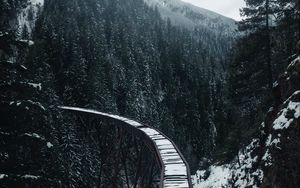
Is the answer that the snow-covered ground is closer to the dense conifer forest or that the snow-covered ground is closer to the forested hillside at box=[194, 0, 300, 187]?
the forested hillside at box=[194, 0, 300, 187]

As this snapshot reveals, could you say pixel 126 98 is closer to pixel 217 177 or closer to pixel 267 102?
pixel 217 177

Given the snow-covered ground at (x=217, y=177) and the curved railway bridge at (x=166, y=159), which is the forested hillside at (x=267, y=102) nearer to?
the snow-covered ground at (x=217, y=177)

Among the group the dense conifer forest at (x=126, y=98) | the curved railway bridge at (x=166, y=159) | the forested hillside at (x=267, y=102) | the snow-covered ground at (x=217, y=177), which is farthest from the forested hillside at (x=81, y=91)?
the snow-covered ground at (x=217, y=177)

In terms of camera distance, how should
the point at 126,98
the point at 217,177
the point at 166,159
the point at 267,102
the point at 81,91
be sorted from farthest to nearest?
the point at 126,98 → the point at 81,91 → the point at 217,177 → the point at 267,102 → the point at 166,159

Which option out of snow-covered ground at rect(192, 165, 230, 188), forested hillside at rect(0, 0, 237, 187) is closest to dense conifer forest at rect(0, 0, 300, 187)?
forested hillside at rect(0, 0, 237, 187)

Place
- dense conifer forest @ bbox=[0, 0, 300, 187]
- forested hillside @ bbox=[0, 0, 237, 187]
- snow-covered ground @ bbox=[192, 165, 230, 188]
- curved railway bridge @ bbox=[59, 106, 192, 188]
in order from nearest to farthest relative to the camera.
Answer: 1. forested hillside @ bbox=[0, 0, 237, 187]
2. dense conifer forest @ bbox=[0, 0, 300, 187]
3. curved railway bridge @ bbox=[59, 106, 192, 188]
4. snow-covered ground @ bbox=[192, 165, 230, 188]

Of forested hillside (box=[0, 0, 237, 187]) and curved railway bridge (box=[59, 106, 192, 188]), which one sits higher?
forested hillside (box=[0, 0, 237, 187])

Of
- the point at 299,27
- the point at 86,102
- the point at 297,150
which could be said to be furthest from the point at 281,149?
the point at 86,102

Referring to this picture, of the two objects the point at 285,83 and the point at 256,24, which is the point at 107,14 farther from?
the point at 285,83

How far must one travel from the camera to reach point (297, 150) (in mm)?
11898

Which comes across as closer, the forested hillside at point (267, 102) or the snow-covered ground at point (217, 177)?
the forested hillside at point (267, 102)

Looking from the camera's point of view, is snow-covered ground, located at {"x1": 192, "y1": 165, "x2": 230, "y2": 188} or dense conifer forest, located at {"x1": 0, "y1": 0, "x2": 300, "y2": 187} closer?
dense conifer forest, located at {"x1": 0, "y1": 0, "x2": 300, "y2": 187}

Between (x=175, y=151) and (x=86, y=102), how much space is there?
29.2 m

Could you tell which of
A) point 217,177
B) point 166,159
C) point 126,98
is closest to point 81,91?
point 126,98
